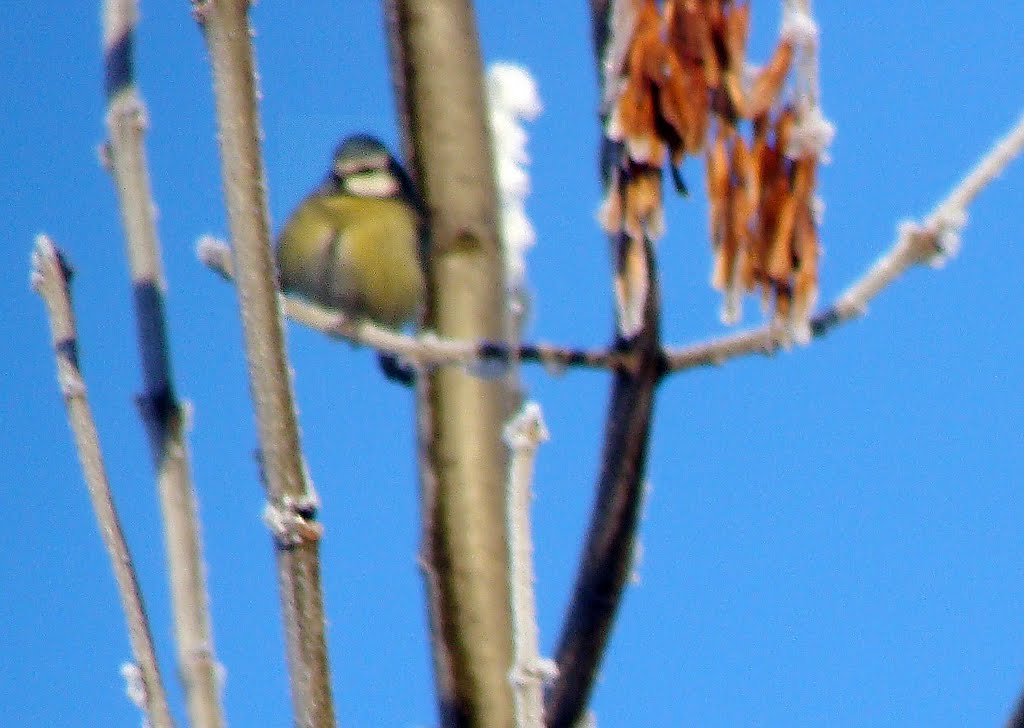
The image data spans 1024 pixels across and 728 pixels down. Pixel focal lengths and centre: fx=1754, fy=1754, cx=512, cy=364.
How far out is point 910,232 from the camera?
1.02 meters

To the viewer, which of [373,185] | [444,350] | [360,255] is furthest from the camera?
[373,185]

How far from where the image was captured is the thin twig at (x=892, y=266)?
0.99 m

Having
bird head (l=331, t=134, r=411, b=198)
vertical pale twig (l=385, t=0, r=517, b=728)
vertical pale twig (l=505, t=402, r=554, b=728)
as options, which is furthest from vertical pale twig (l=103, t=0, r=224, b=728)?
bird head (l=331, t=134, r=411, b=198)

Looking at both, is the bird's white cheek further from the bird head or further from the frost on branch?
the frost on branch

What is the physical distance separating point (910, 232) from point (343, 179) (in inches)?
89.8

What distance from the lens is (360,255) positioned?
3.03 meters

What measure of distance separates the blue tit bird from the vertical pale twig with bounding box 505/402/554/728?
1.97 m

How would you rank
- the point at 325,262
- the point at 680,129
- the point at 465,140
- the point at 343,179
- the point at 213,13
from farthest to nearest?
the point at 343,179 < the point at 325,262 < the point at 465,140 < the point at 680,129 < the point at 213,13

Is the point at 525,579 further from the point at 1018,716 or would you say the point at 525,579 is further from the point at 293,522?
the point at 1018,716

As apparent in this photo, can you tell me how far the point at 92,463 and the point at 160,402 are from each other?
6cm

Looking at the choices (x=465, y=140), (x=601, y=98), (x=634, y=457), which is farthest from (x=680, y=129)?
(x=465, y=140)

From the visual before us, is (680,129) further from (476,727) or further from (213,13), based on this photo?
(476,727)

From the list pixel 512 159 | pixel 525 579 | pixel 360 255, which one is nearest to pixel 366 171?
pixel 360 255

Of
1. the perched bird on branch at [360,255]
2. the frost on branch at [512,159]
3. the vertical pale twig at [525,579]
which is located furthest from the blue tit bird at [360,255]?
the vertical pale twig at [525,579]
